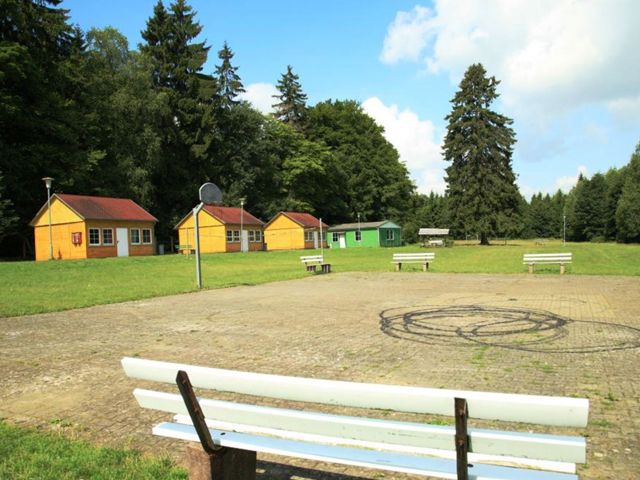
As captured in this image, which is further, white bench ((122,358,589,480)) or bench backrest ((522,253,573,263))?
bench backrest ((522,253,573,263))

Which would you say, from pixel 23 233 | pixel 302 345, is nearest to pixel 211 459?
pixel 302 345

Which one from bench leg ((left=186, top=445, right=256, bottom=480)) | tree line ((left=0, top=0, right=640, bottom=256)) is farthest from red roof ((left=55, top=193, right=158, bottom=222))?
bench leg ((left=186, top=445, right=256, bottom=480))

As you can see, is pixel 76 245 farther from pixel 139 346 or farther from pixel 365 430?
pixel 365 430

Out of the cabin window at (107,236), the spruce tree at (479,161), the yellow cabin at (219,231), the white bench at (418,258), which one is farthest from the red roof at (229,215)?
the white bench at (418,258)

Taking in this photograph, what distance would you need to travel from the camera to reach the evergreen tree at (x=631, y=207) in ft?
225

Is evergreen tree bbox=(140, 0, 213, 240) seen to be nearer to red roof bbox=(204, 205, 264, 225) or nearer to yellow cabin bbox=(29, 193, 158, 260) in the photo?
red roof bbox=(204, 205, 264, 225)

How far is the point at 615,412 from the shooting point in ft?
14.5

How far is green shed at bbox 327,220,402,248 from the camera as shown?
6569cm

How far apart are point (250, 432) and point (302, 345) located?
466cm

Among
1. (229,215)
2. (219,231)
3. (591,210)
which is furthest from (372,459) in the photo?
(591,210)

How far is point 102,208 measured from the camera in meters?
41.2

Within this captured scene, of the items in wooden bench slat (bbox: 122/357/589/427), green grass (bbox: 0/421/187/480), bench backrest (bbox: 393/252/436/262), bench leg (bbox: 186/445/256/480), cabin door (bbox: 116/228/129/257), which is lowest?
green grass (bbox: 0/421/187/480)

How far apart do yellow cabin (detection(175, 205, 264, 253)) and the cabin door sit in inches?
284

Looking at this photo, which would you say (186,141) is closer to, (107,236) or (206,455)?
(107,236)
